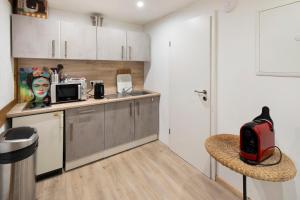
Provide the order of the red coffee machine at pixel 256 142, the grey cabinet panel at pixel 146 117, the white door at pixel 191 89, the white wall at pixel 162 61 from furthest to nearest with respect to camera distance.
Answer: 1. the grey cabinet panel at pixel 146 117
2. the white wall at pixel 162 61
3. the white door at pixel 191 89
4. the red coffee machine at pixel 256 142

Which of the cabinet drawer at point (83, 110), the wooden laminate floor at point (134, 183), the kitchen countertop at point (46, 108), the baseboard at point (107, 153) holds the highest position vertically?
the kitchen countertop at point (46, 108)

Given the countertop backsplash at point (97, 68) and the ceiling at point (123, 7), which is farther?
the countertop backsplash at point (97, 68)

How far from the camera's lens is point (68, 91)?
8.05ft

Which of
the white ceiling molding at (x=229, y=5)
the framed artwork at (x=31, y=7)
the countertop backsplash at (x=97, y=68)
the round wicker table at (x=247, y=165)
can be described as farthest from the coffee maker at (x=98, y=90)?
the white ceiling molding at (x=229, y=5)

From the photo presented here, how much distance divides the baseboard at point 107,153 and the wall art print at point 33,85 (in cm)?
94

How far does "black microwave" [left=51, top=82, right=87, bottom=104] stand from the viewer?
7.65 feet

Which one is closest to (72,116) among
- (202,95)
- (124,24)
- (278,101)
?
(202,95)

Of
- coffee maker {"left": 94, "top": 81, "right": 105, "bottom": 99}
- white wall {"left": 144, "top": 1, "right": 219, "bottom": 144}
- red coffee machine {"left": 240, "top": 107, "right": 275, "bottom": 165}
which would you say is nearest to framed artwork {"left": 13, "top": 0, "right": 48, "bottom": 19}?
coffee maker {"left": 94, "top": 81, "right": 105, "bottom": 99}

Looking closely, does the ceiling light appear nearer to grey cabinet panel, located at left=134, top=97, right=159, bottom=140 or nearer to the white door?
A: the white door

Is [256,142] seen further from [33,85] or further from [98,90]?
[33,85]

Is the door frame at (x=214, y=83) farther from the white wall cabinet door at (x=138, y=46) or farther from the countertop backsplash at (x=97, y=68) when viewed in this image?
the countertop backsplash at (x=97, y=68)

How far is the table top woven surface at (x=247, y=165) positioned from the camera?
1.01 metres

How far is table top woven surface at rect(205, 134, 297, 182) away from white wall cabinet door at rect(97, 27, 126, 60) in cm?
210

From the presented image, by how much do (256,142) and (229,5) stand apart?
4.92 feet
